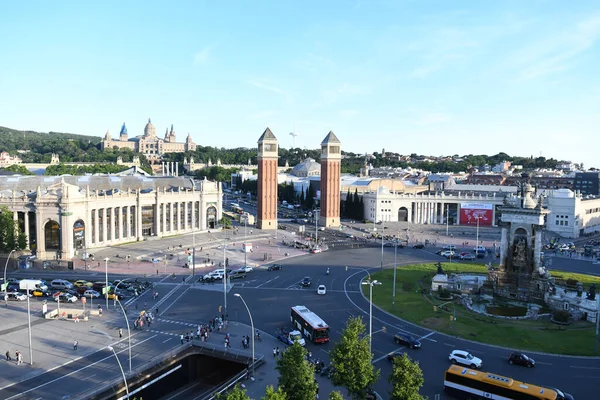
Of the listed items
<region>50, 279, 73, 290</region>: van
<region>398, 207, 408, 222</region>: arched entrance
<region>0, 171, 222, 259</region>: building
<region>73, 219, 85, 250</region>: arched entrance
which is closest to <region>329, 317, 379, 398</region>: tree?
<region>50, 279, 73, 290</region>: van

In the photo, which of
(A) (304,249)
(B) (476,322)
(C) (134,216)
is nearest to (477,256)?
(A) (304,249)

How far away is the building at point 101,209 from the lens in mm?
74812

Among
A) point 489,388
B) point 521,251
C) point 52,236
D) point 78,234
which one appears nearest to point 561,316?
point 521,251

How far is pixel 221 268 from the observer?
70.1 metres

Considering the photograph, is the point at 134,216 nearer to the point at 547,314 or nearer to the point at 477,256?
the point at 477,256

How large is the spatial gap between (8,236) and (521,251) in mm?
71130

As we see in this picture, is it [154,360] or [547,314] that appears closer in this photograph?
[154,360]

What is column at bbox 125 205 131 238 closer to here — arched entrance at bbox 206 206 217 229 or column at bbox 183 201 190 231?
column at bbox 183 201 190 231

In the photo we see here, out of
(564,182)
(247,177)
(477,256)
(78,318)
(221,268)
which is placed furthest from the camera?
(247,177)

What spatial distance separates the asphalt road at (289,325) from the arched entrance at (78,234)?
9.68 metres

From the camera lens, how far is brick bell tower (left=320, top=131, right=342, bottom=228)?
12125cm

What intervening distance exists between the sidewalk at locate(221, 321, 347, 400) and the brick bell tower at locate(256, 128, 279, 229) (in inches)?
2579

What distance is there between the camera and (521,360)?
122 ft

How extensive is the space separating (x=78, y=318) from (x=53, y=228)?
108ft
